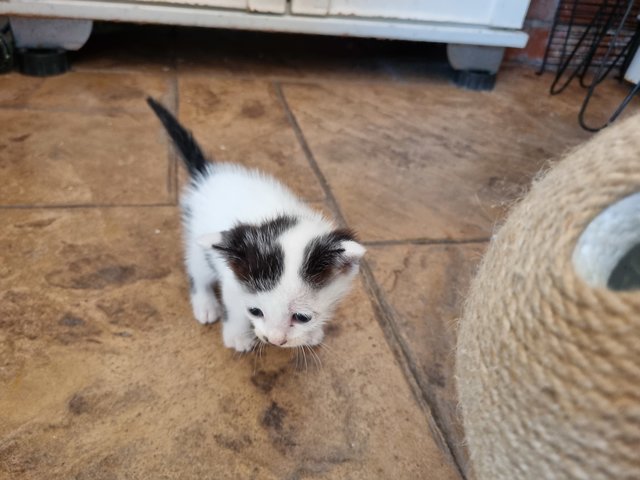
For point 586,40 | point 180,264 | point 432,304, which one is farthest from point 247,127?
point 586,40

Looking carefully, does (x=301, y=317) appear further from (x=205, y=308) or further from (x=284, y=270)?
(x=205, y=308)

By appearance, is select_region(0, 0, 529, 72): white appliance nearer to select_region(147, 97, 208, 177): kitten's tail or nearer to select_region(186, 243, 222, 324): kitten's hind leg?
select_region(147, 97, 208, 177): kitten's tail

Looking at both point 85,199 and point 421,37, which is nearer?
point 85,199

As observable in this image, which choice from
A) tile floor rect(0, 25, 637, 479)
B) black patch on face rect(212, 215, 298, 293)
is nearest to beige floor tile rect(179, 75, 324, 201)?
tile floor rect(0, 25, 637, 479)

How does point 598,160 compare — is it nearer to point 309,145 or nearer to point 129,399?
point 129,399

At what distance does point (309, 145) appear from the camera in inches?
70.6

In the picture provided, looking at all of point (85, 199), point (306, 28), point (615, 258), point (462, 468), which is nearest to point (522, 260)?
point (615, 258)

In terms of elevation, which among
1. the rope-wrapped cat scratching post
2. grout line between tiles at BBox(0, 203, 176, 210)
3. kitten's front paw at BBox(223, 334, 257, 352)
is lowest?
grout line between tiles at BBox(0, 203, 176, 210)

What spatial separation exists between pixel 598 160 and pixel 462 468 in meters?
0.57

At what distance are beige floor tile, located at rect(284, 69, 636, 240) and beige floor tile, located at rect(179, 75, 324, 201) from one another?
0.25 feet

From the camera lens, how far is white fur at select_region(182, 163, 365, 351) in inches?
36.2

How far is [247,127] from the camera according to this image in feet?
6.06

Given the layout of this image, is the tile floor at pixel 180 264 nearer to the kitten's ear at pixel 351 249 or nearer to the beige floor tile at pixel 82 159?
the beige floor tile at pixel 82 159

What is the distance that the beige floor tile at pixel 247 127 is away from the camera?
1644mm
